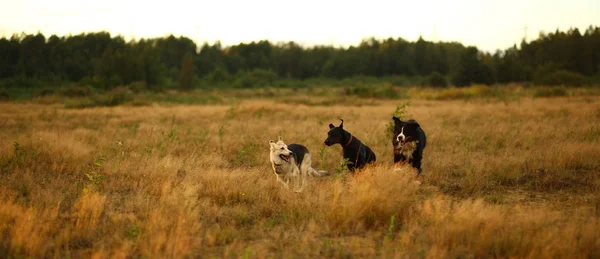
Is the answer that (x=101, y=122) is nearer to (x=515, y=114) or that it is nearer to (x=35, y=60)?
(x=515, y=114)

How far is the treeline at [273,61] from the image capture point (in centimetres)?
5200

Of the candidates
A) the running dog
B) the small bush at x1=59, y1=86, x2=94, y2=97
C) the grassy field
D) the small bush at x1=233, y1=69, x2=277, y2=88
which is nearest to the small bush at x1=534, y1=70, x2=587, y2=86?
the grassy field

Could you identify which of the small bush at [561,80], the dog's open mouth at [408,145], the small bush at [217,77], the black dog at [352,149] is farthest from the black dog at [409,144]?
the small bush at [217,77]

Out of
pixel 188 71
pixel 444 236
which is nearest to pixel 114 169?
pixel 444 236

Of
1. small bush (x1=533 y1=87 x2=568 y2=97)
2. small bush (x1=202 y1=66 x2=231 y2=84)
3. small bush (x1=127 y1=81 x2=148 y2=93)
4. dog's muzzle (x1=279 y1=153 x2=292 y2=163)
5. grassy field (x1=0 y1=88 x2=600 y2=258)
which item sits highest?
small bush (x1=202 y1=66 x2=231 y2=84)

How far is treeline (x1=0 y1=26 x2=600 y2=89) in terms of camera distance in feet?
171

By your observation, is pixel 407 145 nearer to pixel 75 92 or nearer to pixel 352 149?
pixel 352 149

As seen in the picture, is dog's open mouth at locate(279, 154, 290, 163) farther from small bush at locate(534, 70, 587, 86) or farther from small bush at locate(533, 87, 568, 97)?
small bush at locate(534, 70, 587, 86)

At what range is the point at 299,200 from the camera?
730cm

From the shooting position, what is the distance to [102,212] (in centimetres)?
711

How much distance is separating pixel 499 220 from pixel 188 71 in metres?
53.6

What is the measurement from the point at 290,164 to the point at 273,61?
7923 centimetres

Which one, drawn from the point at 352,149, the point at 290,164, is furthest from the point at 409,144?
the point at 290,164

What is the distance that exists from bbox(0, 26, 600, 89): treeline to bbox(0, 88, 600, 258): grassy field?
120 feet
